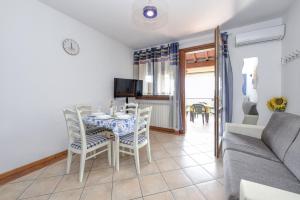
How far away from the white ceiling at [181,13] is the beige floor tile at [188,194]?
2.53 metres

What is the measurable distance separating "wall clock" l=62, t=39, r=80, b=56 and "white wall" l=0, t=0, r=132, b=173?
7cm

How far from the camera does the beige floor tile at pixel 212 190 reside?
5.06 ft

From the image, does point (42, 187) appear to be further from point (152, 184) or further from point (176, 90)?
point (176, 90)

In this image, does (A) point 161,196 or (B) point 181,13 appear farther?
(B) point 181,13

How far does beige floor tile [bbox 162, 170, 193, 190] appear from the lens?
174 centimetres

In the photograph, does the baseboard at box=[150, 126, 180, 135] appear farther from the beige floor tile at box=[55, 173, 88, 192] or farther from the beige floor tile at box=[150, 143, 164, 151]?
the beige floor tile at box=[55, 173, 88, 192]

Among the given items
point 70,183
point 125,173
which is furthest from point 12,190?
point 125,173

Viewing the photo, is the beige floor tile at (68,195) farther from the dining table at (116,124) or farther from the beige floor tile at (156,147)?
the beige floor tile at (156,147)

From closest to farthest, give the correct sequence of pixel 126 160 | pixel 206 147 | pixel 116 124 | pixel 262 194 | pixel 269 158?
pixel 262 194 < pixel 269 158 < pixel 116 124 < pixel 126 160 < pixel 206 147

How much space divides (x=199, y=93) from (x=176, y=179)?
641cm

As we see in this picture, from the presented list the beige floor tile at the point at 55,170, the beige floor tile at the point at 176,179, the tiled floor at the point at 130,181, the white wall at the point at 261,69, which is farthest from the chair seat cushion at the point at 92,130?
the white wall at the point at 261,69

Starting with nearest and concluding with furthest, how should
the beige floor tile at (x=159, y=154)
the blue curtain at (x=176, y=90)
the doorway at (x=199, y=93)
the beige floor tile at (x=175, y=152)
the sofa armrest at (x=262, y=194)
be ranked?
the sofa armrest at (x=262, y=194), the beige floor tile at (x=159, y=154), the beige floor tile at (x=175, y=152), the doorway at (x=199, y=93), the blue curtain at (x=176, y=90)

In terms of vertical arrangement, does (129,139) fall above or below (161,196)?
above

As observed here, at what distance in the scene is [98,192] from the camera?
1.62m
